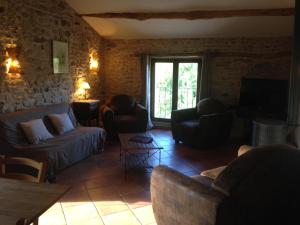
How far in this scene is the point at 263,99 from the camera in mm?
5805

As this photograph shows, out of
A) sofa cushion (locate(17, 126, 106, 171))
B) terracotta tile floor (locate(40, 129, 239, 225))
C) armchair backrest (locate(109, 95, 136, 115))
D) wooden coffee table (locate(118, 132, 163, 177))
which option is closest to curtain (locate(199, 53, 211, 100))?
terracotta tile floor (locate(40, 129, 239, 225))

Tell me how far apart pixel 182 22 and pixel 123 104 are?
2.19 m

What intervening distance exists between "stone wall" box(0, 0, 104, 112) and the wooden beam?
655 mm

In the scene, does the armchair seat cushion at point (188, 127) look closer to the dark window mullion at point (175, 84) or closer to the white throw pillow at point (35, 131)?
the dark window mullion at point (175, 84)

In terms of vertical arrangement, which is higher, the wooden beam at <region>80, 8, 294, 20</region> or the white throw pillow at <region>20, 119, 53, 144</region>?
the wooden beam at <region>80, 8, 294, 20</region>

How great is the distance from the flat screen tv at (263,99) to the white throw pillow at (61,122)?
3.47 metres

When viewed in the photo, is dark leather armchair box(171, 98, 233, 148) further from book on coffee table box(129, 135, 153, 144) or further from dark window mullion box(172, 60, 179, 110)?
book on coffee table box(129, 135, 153, 144)

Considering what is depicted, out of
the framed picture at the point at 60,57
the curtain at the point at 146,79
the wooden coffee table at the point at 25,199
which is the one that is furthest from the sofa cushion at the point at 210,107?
the wooden coffee table at the point at 25,199

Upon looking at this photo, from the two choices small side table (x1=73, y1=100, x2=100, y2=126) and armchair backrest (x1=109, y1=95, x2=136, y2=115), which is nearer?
small side table (x1=73, y1=100, x2=100, y2=126)

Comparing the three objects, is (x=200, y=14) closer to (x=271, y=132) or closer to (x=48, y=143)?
(x=271, y=132)

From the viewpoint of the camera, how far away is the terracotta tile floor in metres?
3.00

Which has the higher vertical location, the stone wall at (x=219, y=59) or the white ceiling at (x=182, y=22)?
the white ceiling at (x=182, y=22)

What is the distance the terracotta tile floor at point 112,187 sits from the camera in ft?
9.84

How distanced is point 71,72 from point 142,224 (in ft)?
12.9
